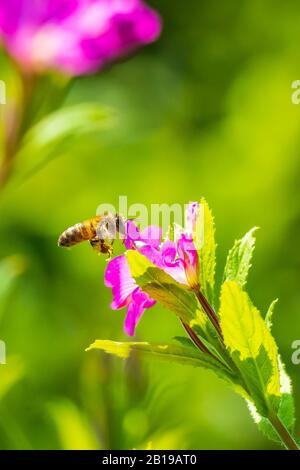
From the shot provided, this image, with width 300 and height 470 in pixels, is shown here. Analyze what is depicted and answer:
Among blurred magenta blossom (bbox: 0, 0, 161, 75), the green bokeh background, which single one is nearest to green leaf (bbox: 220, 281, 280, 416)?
blurred magenta blossom (bbox: 0, 0, 161, 75)

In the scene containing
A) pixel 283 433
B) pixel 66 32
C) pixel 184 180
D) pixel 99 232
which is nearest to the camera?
pixel 283 433

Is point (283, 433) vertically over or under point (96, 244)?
under

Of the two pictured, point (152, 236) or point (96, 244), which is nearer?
point (152, 236)

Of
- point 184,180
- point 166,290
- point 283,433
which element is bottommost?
point 283,433

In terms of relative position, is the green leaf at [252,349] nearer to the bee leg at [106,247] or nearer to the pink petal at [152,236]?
the pink petal at [152,236]

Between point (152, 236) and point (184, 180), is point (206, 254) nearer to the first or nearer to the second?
point (152, 236)

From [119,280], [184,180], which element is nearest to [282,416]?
[119,280]

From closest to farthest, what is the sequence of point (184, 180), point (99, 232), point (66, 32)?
point (99, 232)
point (66, 32)
point (184, 180)

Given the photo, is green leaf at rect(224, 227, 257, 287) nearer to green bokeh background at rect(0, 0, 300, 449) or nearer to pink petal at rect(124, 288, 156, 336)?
pink petal at rect(124, 288, 156, 336)
